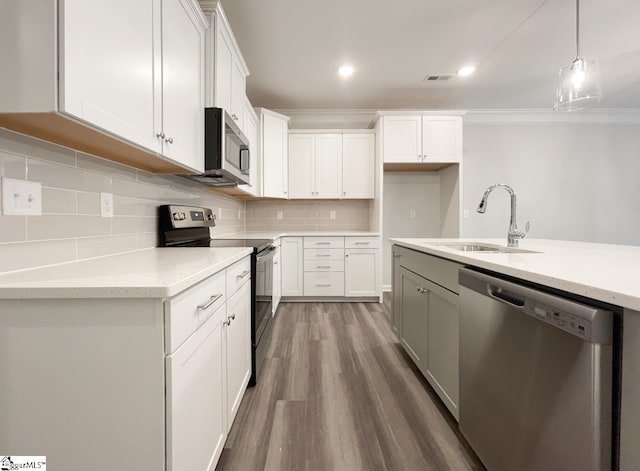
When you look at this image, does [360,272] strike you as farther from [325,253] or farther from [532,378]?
[532,378]

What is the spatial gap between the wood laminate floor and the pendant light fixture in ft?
7.87

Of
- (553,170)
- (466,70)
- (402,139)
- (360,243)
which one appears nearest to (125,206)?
(360,243)

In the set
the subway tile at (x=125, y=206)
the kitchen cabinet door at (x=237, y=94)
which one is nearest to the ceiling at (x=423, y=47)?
the kitchen cabinet door at (x=237, y=94)

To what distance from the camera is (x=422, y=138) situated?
11.9ft

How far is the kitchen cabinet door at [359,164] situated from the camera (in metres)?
3.88

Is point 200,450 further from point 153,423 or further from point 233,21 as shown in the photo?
point 233,21

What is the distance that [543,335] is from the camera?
84cm

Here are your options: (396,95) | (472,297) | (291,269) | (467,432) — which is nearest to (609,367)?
(472,297)

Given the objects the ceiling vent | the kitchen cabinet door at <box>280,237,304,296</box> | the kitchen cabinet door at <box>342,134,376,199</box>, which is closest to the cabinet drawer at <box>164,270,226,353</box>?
the kitchen cabinet door at <box>280,237,304,296</box>

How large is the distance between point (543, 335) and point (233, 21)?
2833 millimetres

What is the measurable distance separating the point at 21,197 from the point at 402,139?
3542 mm

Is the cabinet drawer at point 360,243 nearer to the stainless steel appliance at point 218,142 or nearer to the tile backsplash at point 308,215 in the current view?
the tile backsplash at point 308,215

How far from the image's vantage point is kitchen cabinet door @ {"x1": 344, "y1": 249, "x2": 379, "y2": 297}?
3658mm

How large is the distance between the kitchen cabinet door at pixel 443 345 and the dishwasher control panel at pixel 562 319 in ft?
1.68
